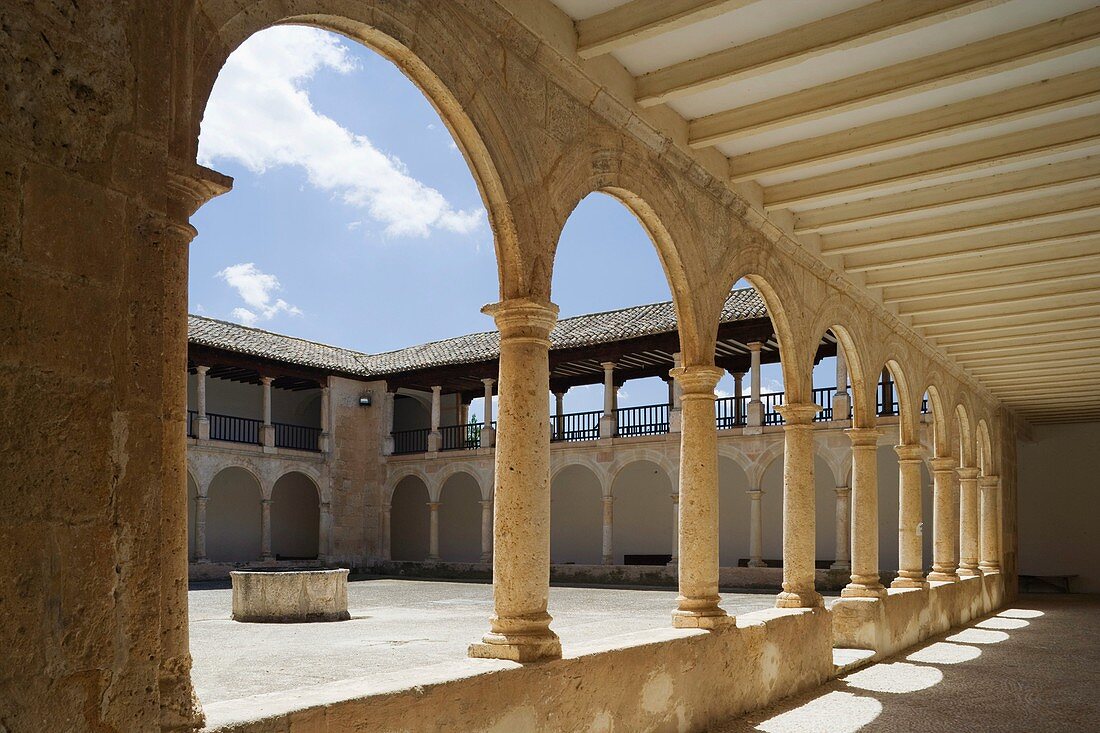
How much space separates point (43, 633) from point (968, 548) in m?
14.7

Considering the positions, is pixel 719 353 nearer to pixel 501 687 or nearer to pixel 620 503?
pixel 620 503

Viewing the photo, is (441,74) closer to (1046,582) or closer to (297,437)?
(1046,582)

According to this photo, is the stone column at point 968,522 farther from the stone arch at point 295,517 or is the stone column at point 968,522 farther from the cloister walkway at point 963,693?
the stone arch at point 295,517

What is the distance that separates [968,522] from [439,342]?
64.0ft

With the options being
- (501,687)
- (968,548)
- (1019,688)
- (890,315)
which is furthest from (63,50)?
(968,548)

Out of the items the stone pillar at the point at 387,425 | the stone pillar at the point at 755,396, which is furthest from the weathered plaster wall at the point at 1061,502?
the stone pillar at the point at 387,425

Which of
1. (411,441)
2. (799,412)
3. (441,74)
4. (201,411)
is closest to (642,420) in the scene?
(411,441)

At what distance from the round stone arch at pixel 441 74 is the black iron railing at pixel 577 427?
2180 cm

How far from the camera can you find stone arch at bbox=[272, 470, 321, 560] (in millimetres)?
29734

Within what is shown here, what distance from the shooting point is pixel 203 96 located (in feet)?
9.77

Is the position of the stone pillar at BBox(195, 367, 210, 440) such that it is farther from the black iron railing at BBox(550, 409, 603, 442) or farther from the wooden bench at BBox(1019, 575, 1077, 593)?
the wooden bench at BBox(1019, 575, 1077, 593)

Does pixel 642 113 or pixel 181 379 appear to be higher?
pixel 642 113

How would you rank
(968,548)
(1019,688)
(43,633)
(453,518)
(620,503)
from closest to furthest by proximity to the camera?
(43,633) → (1019,688) → (968,548) → (620,503) → (453,518)

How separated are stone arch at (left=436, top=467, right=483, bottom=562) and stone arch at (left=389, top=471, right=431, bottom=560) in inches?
21.5
